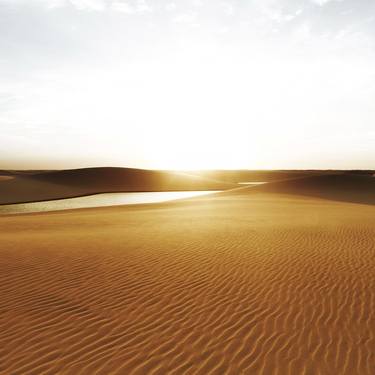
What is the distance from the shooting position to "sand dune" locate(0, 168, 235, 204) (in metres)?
54.1

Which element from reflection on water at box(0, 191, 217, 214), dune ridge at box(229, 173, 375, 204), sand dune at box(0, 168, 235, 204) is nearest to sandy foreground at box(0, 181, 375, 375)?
reflection on water at box(0, 191, 217, 214)

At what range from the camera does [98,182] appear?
69000mm

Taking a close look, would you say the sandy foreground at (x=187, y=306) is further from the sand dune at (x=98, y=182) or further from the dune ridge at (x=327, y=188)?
the sand dune at (x=98, y=182)

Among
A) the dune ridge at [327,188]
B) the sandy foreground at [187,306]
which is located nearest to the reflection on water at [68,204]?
the dune ridge at [327,188]

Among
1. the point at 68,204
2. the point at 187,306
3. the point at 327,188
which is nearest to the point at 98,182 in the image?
the point at 68,204

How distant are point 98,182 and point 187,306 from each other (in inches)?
2599

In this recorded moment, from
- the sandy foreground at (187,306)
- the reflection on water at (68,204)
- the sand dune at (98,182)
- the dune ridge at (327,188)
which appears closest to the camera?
the sandy foreground at (187,306)

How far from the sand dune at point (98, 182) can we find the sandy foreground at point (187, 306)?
44.8 m

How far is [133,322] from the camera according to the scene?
5.43 m

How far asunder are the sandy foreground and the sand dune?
147 ft

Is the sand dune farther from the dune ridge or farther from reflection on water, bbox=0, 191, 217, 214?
the dune ridge

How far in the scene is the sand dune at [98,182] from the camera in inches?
2131

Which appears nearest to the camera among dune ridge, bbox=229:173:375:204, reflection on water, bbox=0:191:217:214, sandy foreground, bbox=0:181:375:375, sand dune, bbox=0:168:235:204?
sandy foreground, bbox=0:181:375:375

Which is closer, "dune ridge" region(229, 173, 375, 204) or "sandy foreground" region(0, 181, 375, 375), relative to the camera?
"sandy foreground" region(0, 181, 375, 375)
